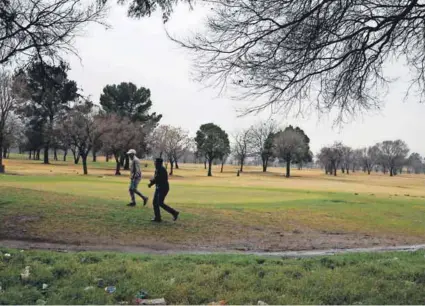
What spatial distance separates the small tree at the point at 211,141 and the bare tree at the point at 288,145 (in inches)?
514

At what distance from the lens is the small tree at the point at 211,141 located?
85.3 metres

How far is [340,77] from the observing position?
763 cm

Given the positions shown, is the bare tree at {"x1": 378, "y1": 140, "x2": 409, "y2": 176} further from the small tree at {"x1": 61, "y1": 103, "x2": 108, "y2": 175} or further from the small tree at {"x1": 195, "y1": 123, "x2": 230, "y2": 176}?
the small tree at {"x1": 61, "y1": 103, "x2": 108, "y2": 175}

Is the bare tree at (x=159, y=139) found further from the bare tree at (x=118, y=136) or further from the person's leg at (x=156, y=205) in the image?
the person's leg at (x=156, y=205)

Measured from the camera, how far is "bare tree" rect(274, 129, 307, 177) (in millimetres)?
94562

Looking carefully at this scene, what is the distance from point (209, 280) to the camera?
642 centimetres

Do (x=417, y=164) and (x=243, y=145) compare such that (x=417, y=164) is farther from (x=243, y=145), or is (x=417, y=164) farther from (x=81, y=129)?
(x=81, y=129)

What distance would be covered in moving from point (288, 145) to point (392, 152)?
197ft

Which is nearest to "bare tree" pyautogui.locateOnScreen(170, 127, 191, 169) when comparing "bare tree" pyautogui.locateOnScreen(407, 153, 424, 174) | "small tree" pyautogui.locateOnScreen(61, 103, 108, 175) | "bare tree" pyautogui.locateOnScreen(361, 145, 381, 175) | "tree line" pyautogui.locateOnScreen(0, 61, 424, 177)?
"tree line" pyautogui.locateOnScreen(0, 61, 424, 177)

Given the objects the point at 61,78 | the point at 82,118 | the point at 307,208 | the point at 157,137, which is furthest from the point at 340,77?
the point at 157,137

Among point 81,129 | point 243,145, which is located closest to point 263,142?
point 243,145

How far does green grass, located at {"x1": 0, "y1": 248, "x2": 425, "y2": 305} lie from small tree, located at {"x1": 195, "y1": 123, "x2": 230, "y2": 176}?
75437mm

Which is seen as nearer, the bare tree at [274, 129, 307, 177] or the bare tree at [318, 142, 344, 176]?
the bare tree at [274, 129, 307, 177]

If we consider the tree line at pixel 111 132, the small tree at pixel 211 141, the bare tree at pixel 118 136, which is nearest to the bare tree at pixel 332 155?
the tree line at pixel 111 132
